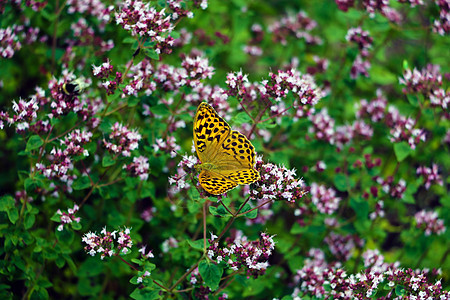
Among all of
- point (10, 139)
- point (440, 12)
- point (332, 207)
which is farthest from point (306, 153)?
point (10, 139)

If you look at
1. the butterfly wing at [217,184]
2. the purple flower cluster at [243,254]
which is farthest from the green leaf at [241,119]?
the purple flower cluster at [243,254]

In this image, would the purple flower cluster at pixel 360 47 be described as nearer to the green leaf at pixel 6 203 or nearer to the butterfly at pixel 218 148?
the butterfly at pixel 218 148

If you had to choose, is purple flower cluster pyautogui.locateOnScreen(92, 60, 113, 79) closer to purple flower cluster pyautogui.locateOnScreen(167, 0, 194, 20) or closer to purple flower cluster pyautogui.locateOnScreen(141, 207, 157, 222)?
purple flower cluster pyautogui.locateOnScreen(167, 0, 194, 20)

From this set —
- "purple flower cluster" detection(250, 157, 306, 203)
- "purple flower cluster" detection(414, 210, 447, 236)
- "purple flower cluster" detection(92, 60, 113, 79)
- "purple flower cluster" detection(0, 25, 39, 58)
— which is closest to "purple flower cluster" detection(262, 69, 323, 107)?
"purple flower cluster" detection(250, 157, 306, 203)

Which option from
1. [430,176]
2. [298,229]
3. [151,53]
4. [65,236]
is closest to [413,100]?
[430,176]

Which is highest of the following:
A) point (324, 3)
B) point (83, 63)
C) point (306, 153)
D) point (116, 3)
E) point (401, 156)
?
point (116, 3)

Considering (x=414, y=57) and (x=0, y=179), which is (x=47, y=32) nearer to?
(x=0, y=179)
